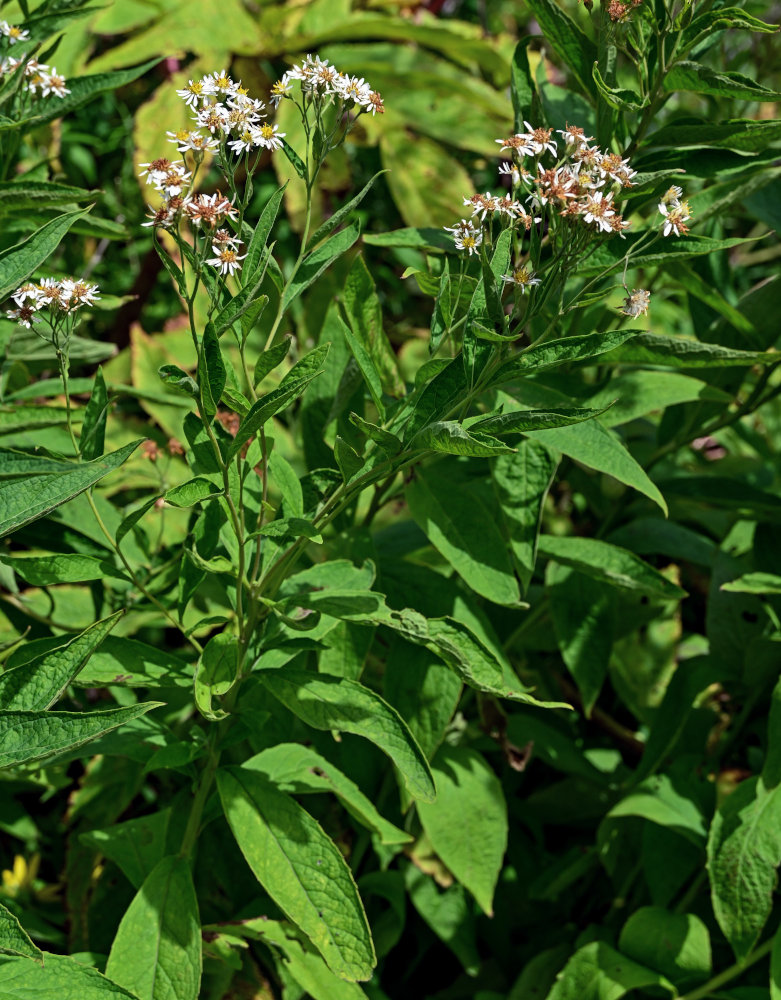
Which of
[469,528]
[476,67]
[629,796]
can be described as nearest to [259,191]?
[476,67]

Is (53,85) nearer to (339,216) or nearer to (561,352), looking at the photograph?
(339,216)

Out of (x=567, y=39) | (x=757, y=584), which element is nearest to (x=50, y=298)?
(x=567, y=39)

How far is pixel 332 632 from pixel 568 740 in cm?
72

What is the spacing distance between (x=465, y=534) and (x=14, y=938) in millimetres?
768

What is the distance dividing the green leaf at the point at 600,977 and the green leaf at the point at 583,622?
1.31ft

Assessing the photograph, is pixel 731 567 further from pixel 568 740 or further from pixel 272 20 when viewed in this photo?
pixel 272 20

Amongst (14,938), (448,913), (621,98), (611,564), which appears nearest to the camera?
(14,938)

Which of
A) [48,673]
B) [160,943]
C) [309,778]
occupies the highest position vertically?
[48,673]

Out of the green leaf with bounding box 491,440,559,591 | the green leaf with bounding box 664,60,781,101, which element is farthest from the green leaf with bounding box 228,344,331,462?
the green leaf with bounding box 664,60,781,101

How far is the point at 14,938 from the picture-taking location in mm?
947

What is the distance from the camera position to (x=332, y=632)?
142cm

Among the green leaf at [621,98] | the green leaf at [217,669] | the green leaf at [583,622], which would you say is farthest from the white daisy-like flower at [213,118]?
the green leaf at [583,622]

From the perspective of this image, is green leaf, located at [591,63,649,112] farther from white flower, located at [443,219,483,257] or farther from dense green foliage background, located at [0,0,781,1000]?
white flower, located at [443,219,483,257]

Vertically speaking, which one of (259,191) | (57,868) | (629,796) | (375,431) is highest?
(259,191)
